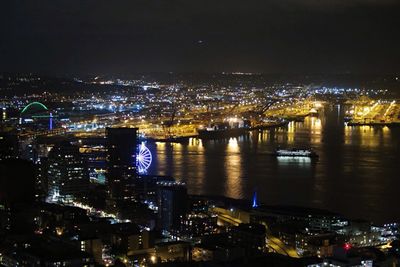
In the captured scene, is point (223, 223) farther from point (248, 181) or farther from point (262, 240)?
point (248, 181)

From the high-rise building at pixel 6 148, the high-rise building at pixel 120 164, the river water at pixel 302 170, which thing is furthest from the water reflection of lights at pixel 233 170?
the high-rise building at pixel 6 148

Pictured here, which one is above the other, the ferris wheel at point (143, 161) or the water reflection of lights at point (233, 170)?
the ferris wheel at point (143, 161)

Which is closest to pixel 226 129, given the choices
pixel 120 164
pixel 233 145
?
pixel 233 145

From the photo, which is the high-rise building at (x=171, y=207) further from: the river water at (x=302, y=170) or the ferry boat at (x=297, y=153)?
the ferry boat at (x=297, y=153)

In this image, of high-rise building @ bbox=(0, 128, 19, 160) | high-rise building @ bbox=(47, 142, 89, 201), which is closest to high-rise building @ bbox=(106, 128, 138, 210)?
high-rise building @ bbox=(47, 142, 89, 201)

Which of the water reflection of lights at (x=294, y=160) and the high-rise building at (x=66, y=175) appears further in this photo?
the water reflection of lights at (x=294, y=160)

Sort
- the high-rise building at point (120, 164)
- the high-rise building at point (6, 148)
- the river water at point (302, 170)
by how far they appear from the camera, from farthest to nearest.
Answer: the high-rise building at point (6, 148)
the river water at point (302, 170)
the high-rise building at point (120, 164)

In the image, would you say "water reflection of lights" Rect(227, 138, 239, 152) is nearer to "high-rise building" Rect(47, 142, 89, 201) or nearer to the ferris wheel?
the ferris wheel
